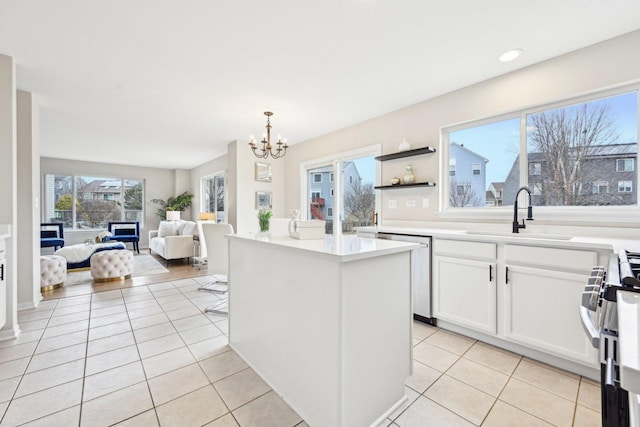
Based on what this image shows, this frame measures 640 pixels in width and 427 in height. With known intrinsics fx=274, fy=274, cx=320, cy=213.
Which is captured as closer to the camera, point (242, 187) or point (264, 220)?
point (264, 220)

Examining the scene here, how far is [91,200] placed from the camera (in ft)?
25.0

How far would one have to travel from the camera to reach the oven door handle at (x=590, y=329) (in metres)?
0.62

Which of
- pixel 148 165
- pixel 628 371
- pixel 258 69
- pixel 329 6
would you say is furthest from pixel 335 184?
pixel 148 165

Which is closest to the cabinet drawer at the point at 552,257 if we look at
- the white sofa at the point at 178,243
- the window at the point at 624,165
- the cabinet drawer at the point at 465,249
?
the cabinet drawer at the point at 465,249

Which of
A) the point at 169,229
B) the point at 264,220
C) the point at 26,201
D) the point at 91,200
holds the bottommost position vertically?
the point at 169,229

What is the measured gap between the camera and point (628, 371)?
14.8 inches

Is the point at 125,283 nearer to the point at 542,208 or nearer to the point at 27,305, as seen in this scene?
the point at 27,305

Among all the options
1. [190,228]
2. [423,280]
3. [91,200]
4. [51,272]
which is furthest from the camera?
[91,200]

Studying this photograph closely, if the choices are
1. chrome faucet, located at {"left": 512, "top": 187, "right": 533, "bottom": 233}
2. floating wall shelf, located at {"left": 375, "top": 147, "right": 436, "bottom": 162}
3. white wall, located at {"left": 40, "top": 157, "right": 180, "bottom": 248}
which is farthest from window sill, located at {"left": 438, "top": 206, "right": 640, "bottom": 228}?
white wall, located at {"left": 40, "top": 157, "right": 180, "bottom": 248}

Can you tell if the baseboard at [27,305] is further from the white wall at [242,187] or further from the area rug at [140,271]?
the white wall at [242,187]

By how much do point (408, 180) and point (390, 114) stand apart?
1.00 meters

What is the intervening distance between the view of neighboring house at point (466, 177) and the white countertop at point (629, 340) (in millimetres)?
2512

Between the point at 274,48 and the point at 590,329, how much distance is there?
2.57 meters

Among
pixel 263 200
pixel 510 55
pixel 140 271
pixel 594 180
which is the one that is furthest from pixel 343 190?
pixel 140 271
